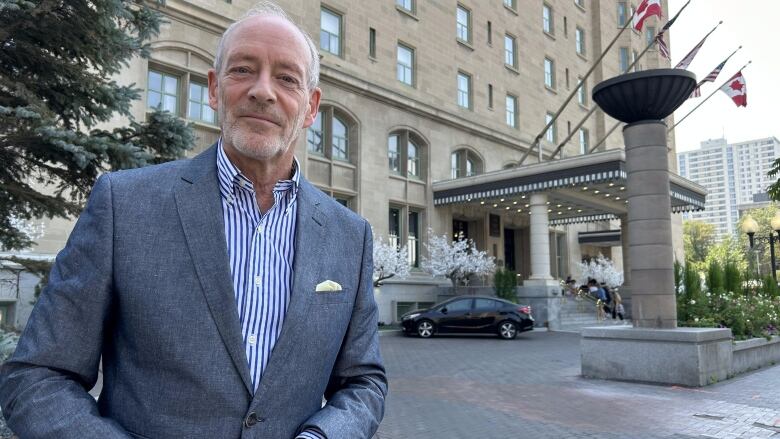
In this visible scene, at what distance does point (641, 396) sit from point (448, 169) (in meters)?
22.7

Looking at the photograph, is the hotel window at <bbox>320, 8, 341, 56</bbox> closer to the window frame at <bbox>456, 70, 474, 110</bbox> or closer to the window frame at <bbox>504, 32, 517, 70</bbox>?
the window frame at <bbox>456, 70, 474, 110</bbox>

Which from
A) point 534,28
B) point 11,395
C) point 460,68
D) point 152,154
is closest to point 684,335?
point 152,154

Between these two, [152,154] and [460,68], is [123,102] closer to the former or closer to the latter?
[152,154]

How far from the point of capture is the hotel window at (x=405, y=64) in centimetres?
2950

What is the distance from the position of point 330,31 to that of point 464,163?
35.5ft

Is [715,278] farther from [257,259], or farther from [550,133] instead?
[550,133]

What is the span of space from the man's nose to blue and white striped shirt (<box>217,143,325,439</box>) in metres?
0.23

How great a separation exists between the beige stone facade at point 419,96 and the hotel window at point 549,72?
155mm

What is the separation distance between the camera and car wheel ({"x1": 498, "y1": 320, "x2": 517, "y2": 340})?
20312mm

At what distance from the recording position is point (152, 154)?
7621 mm

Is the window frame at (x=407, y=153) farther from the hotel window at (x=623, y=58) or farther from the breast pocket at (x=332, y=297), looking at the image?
the hotel window at (x=623, y=58)

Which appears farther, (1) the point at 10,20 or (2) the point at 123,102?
(2) the point at 123,102

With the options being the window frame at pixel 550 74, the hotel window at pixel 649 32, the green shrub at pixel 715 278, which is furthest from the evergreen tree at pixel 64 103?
the hotel window at pixel 649 32

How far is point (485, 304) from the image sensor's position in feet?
67.8
